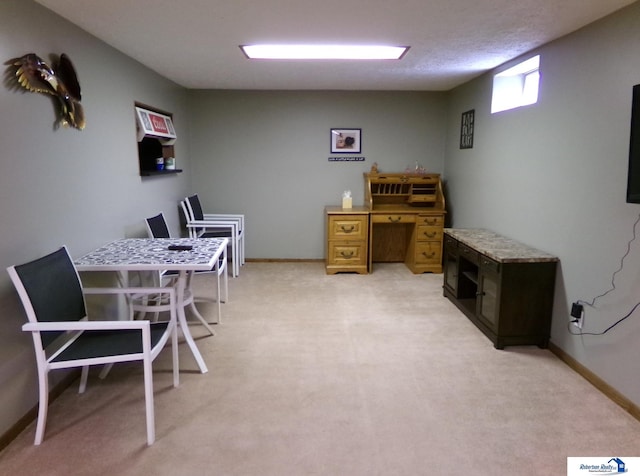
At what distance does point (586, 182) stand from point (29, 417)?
350 cm

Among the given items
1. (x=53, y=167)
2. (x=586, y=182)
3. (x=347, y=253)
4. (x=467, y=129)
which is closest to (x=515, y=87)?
(x=467, y=129)

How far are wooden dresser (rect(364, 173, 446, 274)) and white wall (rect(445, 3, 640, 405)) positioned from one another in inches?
52.3

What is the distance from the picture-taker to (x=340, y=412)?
7.66 feet

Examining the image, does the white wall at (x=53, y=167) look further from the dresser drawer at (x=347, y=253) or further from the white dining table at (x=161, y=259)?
the dresser drawer at (x=347, y=253)

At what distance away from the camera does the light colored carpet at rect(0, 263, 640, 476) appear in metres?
1.95

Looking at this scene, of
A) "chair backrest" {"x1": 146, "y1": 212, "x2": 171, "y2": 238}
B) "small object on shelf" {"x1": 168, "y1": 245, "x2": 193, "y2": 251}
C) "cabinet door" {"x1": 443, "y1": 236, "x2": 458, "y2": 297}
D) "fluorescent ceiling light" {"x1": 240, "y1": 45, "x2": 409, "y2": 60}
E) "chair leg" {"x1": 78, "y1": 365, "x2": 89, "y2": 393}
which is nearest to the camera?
"chair leg" {"x1": 78, "y1": 365, "x2": 89, "y2": 393}

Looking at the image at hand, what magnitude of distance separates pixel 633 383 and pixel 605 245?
0.78 metres

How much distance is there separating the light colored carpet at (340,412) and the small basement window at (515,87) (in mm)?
2107

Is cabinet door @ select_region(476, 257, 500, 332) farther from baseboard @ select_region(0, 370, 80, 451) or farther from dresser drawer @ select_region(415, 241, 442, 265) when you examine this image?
baseboard @ select_region(0, 370, 80, 451)

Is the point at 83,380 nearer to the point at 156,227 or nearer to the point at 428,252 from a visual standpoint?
the point at 156,227

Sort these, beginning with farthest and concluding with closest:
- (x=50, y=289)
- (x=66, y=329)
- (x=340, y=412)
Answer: (x=340, y=412) < (x=50, y=289) < (x=66, y=329)

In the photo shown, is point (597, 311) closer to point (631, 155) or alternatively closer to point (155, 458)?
point (631, 155)

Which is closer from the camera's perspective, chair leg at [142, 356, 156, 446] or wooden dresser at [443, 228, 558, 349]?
chair leg at [142, 356, 156, 446]

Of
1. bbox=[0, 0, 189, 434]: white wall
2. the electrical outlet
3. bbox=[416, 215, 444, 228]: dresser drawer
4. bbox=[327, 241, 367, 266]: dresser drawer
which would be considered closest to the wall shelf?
bbox=[0, 0, 189, 434]: white wall
